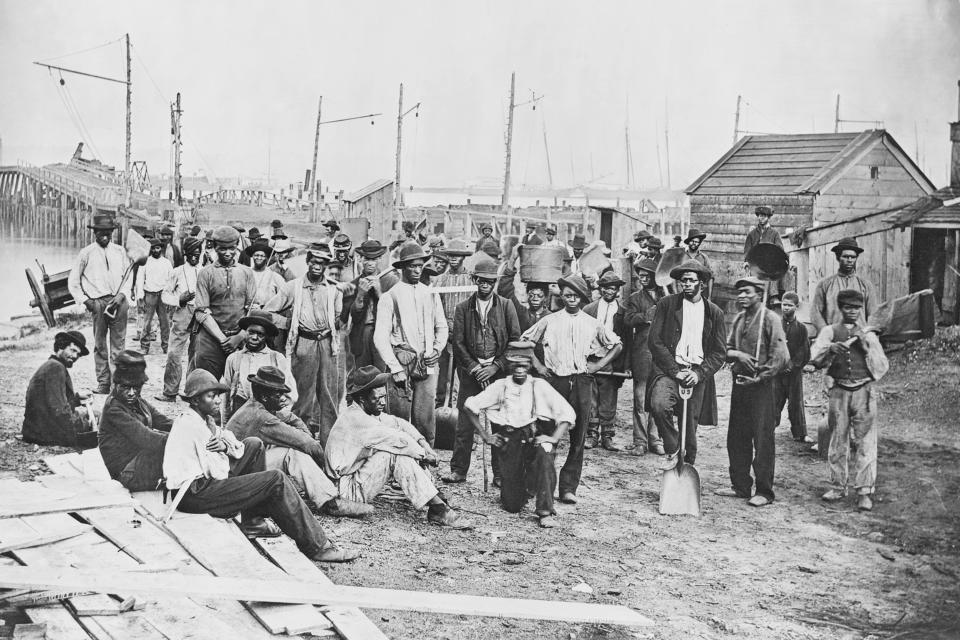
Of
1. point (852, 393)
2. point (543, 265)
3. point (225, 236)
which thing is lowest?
point (852, 393)

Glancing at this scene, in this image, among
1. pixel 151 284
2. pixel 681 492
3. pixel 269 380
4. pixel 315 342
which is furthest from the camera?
pixel 151 284

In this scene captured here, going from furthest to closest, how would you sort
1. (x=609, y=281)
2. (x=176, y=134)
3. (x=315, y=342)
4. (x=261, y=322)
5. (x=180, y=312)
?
(x=176, y=134) → (x=180, y=312) → (x=609, y=281) → (x=315, y=342) → (x=261, y=322)

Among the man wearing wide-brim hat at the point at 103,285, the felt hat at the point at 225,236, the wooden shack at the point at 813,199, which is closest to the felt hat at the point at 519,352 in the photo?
the felt hat at the point at 225,236

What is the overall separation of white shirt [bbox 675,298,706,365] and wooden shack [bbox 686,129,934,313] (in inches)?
220

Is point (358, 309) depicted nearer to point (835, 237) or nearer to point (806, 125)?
point (835, 237)

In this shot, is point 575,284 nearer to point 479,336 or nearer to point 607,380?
point 479,336

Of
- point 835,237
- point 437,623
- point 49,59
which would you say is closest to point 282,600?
point 437,623

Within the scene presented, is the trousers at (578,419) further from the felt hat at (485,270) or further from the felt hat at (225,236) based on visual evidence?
the felt hat at (225,236)

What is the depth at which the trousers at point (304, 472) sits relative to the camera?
6094mm

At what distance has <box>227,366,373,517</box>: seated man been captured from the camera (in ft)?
19.8

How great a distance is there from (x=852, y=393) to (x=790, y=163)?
852 centimetres

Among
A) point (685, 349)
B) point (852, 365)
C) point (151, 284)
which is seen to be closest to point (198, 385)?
point (685, 349)

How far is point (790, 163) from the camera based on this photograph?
15.0 metres

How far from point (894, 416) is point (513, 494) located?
201 inches
